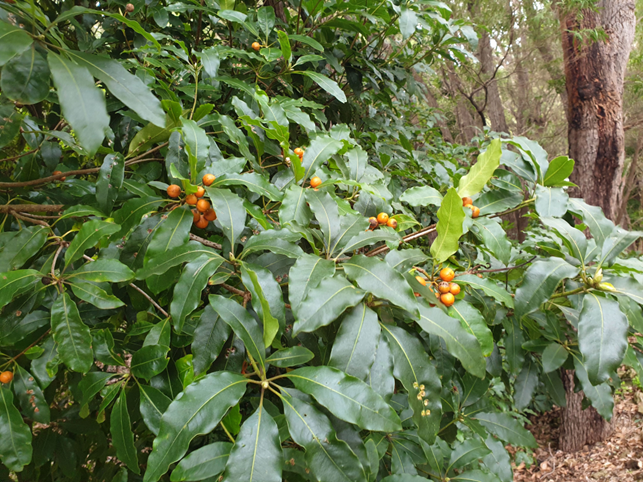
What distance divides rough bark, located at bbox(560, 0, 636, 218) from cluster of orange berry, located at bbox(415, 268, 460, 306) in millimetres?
3676

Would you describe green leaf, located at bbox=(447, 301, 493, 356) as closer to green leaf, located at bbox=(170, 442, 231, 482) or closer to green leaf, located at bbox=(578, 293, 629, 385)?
green leaf, located at bbox=(578, 293, 629, 385)

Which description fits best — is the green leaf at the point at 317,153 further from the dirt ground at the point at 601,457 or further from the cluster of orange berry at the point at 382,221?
the dirt ground at the point at 601,457

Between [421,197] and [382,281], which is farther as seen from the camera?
[421,197]

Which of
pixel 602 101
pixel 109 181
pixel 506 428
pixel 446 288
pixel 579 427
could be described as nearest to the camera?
pixel 446 288

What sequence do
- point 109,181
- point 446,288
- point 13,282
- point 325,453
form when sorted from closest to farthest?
1. point 325,453
2. point 13,282
3. point 446,288
4. point 109,181

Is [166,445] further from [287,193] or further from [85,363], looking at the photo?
[287,193]

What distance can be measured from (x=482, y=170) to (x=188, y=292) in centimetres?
81

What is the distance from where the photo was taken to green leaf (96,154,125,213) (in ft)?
3.28

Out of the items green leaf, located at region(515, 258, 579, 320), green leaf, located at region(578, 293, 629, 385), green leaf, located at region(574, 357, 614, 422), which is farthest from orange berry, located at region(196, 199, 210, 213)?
green leaf, located at region(574, 357, 614, 422)

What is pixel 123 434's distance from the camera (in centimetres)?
87

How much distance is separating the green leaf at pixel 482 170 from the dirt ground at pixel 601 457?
13.6ft

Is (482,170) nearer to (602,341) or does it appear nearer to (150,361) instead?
(602,341)

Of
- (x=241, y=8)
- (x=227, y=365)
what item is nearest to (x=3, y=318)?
(x=227, y=365)

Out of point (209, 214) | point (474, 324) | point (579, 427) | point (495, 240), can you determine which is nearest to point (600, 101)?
point (579, 427)
